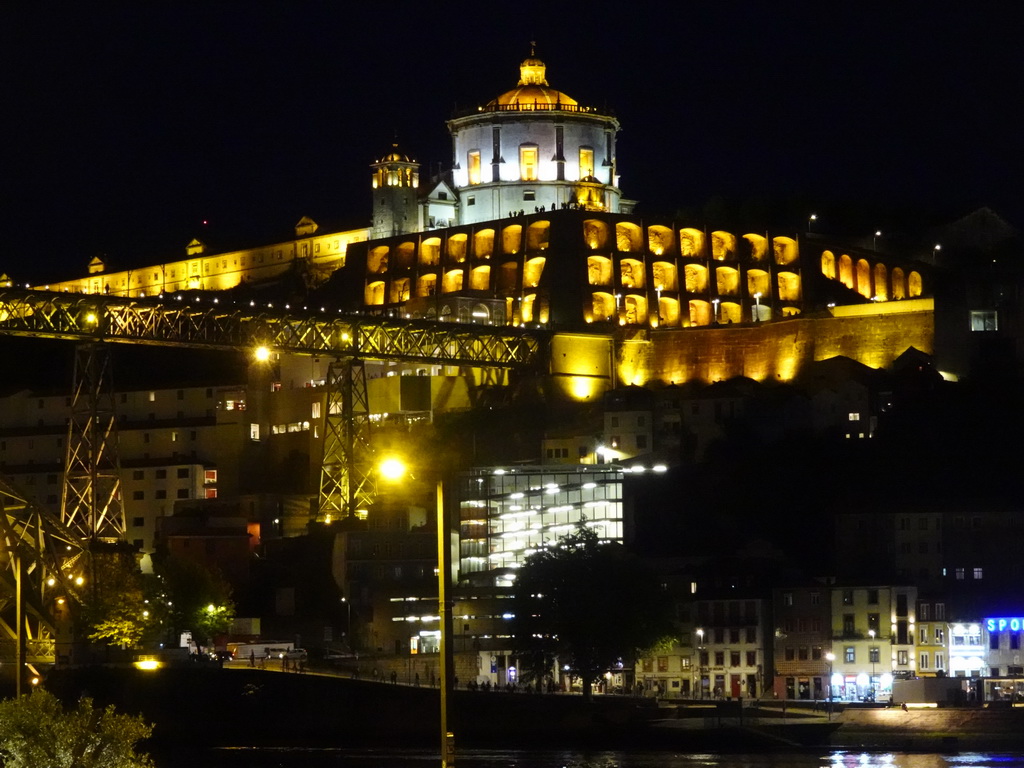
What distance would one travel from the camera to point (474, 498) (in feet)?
333

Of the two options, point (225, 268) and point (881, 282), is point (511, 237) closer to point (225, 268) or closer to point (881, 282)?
point (881, 282)

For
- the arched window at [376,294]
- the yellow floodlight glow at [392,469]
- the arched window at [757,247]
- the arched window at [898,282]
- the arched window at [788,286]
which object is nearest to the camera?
the yellow floodlight glow at [392,469]

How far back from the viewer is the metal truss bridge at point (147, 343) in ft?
283

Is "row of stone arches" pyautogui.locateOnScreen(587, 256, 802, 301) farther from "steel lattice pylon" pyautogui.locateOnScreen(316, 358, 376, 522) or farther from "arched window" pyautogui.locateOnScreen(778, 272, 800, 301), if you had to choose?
"steel lattice pylon" pyautogui.locateOnScreen(316, 358, 376, 522)

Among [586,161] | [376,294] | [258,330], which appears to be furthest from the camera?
[586,161]

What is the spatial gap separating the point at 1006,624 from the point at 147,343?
38.9 meters

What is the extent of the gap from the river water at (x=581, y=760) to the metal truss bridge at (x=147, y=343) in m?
10.8

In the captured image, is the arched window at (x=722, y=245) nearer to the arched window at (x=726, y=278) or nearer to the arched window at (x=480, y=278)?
the arched window at (x=726, y=278)

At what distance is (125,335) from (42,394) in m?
30.3

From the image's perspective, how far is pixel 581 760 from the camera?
76.8 meters

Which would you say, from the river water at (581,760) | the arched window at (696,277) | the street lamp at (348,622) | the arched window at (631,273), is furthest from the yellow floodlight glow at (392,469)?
the arched window at (696,277)

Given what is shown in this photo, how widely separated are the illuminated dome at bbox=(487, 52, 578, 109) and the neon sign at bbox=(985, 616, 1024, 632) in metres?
64.8

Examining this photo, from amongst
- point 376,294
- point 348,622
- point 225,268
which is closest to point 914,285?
point 376,294

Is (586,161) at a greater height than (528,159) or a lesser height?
greater
